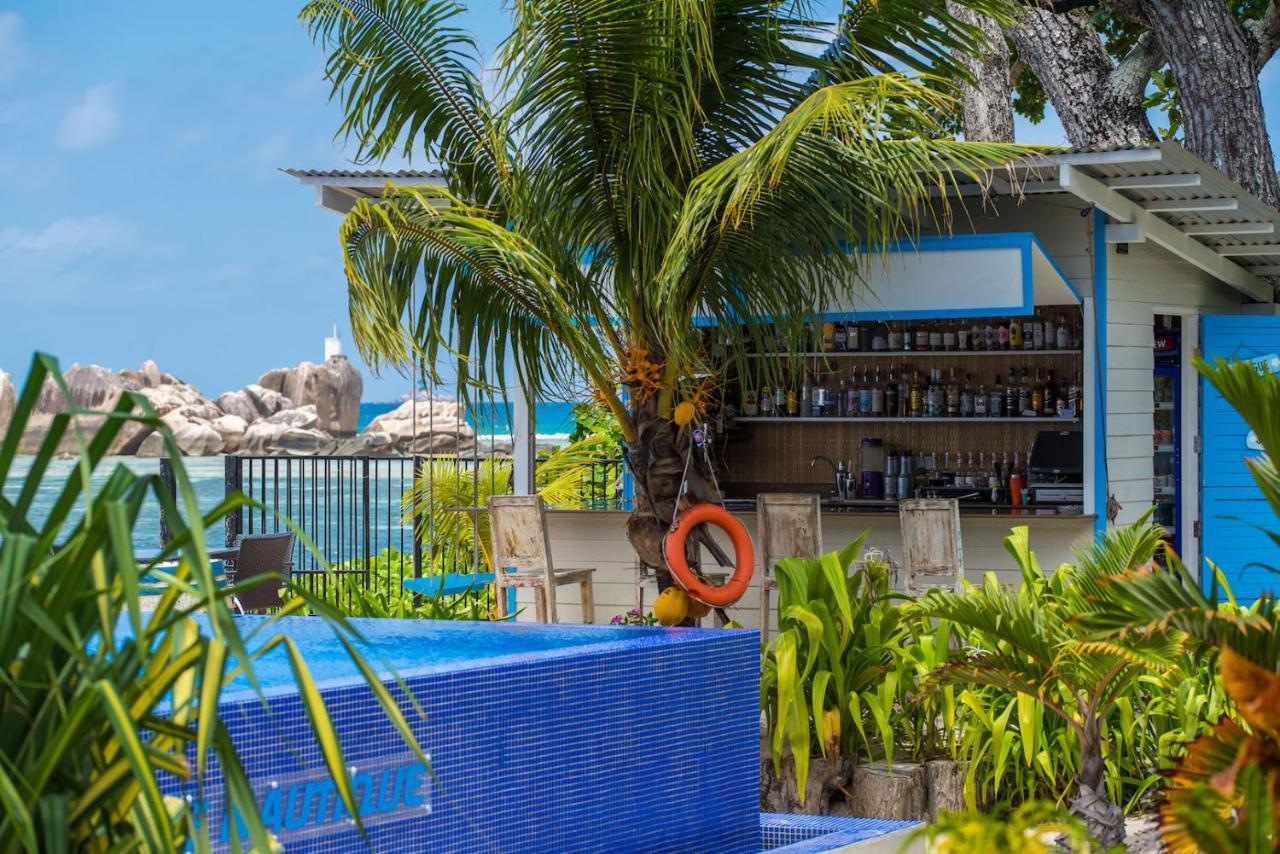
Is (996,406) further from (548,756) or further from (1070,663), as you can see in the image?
(548,756)

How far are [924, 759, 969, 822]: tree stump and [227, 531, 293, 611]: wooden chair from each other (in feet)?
15.0

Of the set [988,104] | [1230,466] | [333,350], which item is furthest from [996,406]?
[333,350]

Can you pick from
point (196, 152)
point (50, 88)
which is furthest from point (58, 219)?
point (196, 152)

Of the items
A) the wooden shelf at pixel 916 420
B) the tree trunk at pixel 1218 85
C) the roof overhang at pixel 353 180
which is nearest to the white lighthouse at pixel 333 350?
the tree trunk at pixel 1218 85

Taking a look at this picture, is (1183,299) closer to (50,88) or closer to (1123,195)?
(1123,195)

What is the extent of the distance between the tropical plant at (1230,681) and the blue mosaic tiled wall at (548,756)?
1.28 meters

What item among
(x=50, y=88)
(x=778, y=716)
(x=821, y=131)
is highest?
(x=50, y=88)

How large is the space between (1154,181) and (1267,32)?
23.2 ft

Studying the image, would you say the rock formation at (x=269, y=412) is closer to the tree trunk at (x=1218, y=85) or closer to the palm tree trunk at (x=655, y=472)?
the tree trunk at (x=1218, y=85)

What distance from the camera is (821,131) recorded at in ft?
19.4

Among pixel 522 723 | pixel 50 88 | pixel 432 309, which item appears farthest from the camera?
pixel 50 88

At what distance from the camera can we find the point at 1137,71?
14406mm

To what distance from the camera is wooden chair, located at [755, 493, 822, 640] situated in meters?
7.15

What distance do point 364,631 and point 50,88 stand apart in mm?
131505
